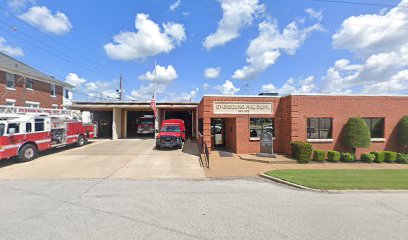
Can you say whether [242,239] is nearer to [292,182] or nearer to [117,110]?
[292,182]

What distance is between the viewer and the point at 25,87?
83.7 ft

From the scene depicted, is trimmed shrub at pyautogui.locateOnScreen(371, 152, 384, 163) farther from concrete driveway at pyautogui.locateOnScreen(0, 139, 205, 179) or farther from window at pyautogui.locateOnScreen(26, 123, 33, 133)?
window at pyautogui.locateOnScreen(26, 123, 33, 133)

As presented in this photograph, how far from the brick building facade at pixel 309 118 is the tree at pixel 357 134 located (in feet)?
1.89

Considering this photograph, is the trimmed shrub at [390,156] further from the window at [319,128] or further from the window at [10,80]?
the window at [10,80]

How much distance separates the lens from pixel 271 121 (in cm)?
1537

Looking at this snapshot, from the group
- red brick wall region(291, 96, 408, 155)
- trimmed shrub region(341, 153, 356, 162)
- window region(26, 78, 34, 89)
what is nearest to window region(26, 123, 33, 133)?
red brick wall region(291, 96, 408, 155)

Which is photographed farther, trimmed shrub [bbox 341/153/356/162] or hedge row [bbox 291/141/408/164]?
trimmed shrub [bbox 341/153/356/162]

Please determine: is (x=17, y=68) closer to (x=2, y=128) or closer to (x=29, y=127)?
(x=29, y=127)

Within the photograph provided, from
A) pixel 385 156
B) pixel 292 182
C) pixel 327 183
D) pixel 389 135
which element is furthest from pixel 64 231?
pixel 389 135

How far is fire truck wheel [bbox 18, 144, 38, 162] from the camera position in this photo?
1260 cm

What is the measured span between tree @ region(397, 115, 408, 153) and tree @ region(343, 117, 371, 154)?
2654mm

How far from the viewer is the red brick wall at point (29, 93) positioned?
2298 cm

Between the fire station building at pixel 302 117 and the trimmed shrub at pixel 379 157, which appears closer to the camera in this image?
the trimmed shrub at pixel 379 157

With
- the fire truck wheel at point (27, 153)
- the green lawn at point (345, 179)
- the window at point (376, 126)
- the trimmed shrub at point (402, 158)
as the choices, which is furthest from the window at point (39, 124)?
the trimmed shrub at point (402, 158)
